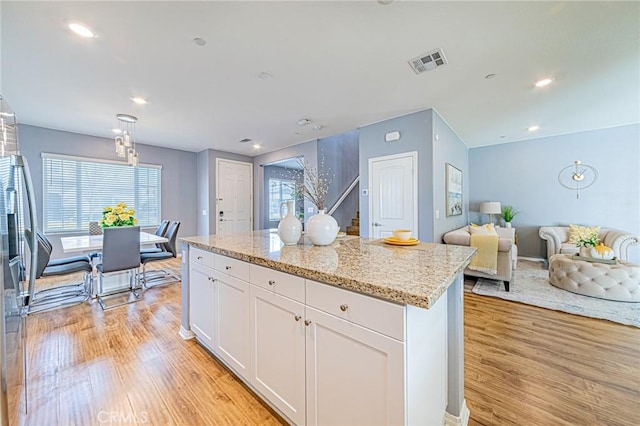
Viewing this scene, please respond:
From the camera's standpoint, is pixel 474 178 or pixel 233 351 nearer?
pixel 233 351

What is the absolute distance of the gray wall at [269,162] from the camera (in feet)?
18.0

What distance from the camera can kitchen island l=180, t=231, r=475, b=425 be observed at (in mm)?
938

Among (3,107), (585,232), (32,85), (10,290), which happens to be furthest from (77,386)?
(585,232)

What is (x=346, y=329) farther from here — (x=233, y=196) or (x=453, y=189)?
(x=233, y=196)

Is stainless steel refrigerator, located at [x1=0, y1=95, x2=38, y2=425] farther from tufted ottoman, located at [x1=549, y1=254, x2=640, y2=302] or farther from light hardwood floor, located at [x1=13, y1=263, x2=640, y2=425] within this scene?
tufted ottoman, located at [x1=549, y1=254, x2=640, y2=302]

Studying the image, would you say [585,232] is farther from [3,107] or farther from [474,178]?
[3,107]

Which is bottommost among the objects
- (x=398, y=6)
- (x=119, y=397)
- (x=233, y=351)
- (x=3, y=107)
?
(x=119, y=397)

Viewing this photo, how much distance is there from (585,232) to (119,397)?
23.2 ft

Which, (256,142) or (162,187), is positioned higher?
(256,142)

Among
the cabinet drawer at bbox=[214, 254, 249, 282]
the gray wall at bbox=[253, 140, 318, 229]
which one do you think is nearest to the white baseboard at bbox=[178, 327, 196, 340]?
the cabinet drawer at bbox=[214, 254, 249, 282]

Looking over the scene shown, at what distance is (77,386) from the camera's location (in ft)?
5.54

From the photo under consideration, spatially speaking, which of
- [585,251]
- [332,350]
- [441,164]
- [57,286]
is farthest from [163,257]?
[585,251]

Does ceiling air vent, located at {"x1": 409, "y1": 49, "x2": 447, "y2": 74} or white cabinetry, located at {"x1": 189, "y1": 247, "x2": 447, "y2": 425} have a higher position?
ceiling air vent, located at {"x1": 409, "y1": 49, "x2": 447, "y2": 74}

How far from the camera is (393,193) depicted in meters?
4.02
